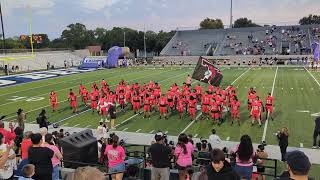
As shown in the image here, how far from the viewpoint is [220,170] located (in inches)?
202

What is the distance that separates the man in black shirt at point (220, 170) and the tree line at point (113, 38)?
71588 millimetres

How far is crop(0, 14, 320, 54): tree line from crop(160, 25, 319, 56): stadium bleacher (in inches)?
460

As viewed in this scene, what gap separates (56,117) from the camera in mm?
19781

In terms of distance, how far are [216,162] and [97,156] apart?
537 cm

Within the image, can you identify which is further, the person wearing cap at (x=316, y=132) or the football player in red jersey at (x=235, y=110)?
the football player in red jersey at (x=235, y=110)

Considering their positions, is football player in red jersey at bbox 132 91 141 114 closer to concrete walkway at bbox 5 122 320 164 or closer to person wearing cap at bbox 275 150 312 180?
concrete walkway at bbox 5 122 320 164

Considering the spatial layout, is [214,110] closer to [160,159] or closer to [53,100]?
[53,100]

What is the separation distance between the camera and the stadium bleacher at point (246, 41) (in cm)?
6212

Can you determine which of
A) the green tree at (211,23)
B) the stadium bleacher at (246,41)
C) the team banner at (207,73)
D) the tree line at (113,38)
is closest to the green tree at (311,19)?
the tree line at (113,38)

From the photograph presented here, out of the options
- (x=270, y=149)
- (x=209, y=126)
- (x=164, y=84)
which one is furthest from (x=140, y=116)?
(x=164, y=84)

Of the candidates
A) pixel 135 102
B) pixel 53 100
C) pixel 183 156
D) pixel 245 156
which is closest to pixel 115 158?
pixel 183 156

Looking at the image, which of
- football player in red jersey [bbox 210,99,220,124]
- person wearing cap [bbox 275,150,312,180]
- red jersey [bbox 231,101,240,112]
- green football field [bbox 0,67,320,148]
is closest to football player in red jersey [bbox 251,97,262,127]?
green football field [bbox 0,67,320,148]

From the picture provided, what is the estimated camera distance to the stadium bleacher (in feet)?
204

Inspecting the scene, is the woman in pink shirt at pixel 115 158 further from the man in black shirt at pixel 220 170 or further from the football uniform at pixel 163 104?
the football uniform at pixel 163 104
